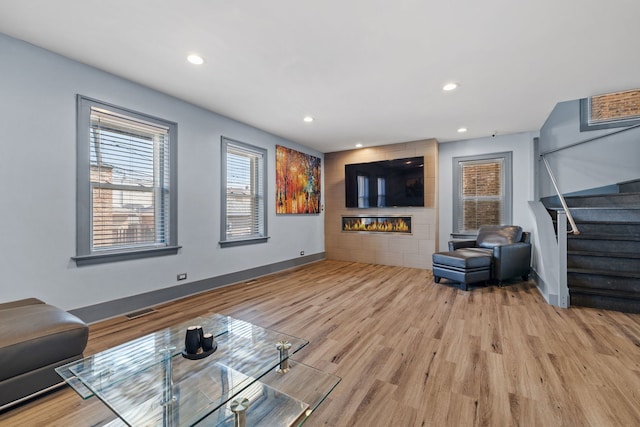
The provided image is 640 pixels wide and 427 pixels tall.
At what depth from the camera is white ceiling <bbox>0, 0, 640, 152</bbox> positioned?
6.22 ft

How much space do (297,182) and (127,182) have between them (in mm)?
3102

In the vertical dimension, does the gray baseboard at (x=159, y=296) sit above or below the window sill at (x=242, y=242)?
below

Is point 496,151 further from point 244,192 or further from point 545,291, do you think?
point 244,192

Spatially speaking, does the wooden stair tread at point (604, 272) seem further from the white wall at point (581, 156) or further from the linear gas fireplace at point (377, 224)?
the linear gas fireplace at point (377, 224)

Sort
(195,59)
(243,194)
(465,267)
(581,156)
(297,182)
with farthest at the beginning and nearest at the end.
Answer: (297,182) < (581,156) < (243,194) < (465,267) < (195,59)

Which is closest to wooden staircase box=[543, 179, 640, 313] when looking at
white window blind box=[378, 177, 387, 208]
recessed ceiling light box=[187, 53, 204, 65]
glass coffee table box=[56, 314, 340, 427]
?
white window blind box=[378, 177, 387, 208]

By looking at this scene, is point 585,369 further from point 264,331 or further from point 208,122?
point 208,122

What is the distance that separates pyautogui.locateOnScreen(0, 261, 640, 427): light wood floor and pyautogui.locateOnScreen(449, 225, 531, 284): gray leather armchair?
0.29 meters

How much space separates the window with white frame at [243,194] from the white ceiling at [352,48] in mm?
812

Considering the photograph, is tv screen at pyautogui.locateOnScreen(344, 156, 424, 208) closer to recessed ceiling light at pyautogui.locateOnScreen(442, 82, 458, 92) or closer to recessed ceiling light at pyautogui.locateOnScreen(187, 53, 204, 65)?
recessed ceiling light at pyautogui.locateOnScreen(442, 82, 458, 92)

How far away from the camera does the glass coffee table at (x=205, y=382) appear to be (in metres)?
1.16

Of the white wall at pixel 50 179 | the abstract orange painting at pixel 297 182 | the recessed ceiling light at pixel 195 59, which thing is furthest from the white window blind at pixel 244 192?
the recessed ceiling light at pixel 195 59

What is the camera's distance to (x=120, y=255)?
2.86m

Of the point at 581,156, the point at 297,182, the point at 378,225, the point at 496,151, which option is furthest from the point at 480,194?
the point at 297,182
